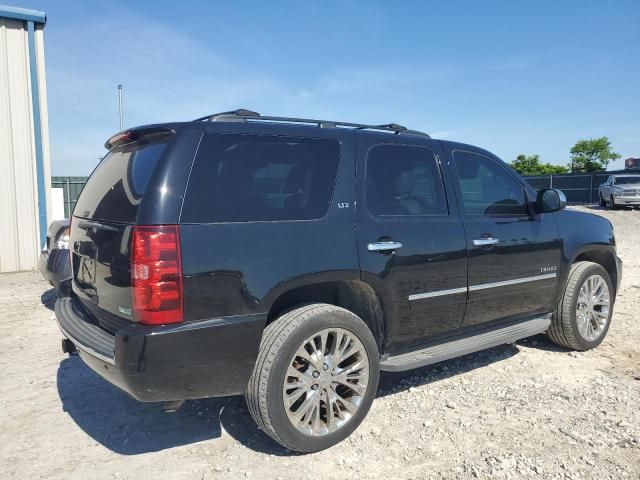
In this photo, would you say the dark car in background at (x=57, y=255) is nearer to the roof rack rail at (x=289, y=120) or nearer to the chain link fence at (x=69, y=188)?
the roof rack rail at (x=289, y=120)

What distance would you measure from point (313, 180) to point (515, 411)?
2.12m

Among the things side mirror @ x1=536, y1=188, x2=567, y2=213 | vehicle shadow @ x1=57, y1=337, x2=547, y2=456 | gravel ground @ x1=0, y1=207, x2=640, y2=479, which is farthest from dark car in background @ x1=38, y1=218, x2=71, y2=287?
side mirror @ x1=536, y1=188, x2=567, y2=213

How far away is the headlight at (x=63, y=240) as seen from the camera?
227 inches

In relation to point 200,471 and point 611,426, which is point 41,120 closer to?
point 200,471

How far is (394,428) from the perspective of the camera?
3.35m

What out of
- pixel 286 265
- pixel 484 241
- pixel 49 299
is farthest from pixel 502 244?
pixel 49 299

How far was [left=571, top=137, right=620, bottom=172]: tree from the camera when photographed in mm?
61562

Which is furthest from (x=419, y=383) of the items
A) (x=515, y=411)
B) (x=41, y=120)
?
(x=41, y=120)

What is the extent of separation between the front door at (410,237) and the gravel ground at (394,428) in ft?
Answer: 1.95

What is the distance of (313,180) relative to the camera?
10.5 ft

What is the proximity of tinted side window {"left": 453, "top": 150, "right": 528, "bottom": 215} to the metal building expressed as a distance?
852 cm

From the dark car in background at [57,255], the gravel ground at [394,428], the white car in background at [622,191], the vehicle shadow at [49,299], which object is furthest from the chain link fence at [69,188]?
the white car in background at [622,191]

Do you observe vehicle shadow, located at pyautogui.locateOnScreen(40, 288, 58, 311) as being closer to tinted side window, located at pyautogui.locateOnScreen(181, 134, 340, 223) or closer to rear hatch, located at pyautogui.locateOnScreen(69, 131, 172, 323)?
rear hatch, located at pyautogui.locateOnScreen(69, 131, 172, 323)

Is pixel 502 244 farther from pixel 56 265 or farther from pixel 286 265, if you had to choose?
pixel 56 265
